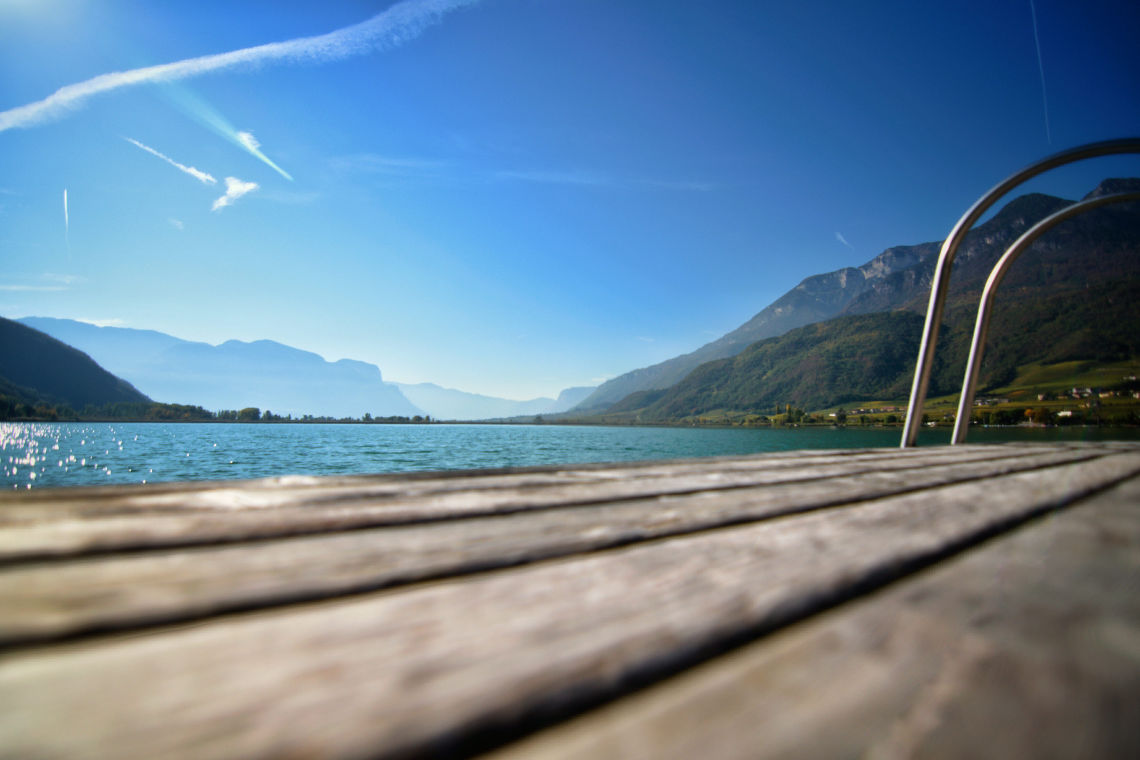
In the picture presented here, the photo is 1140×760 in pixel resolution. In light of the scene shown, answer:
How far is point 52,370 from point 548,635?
672 feet

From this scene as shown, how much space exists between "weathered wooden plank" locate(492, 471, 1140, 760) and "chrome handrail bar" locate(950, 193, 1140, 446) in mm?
5760

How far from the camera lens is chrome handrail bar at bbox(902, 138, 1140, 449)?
4.55m

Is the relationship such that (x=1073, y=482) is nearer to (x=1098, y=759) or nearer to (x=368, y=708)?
(x=1098, y=759)

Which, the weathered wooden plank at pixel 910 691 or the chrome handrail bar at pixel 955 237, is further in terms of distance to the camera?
the chrome handrail bar at pixel 955 237

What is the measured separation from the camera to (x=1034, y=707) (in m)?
0.53

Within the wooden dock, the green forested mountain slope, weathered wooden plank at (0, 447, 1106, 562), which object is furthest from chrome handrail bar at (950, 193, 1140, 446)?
the green forested mountain slope

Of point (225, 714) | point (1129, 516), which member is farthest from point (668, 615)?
point (1129, 516)

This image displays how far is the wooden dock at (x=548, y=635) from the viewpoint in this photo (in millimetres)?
445

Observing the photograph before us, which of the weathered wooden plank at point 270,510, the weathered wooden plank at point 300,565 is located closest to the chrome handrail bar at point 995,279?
the weathered wooden plank at point 270,510

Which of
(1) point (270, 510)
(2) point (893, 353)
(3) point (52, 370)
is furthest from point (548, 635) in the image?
(3) point (52, 370)

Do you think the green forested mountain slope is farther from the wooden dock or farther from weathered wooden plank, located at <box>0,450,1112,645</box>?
weathered wooden plank, located at <box>0,450,1112,645</box>

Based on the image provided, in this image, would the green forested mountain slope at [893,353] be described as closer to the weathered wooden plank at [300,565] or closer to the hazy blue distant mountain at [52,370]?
the weathered wooden plank at [300,565]

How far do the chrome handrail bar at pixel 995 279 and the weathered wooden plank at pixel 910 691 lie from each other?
576 centimetres

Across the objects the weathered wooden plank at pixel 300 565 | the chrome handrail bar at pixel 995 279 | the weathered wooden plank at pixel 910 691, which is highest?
the chrome handrail bar at pixel 995 279
